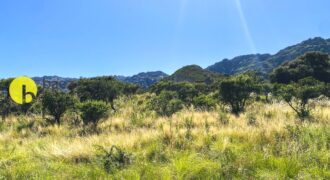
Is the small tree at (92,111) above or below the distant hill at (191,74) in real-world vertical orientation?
below

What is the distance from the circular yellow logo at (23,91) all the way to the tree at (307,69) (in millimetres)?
30795

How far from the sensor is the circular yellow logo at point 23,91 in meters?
24.8

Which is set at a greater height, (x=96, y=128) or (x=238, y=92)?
(x=238, y=92)

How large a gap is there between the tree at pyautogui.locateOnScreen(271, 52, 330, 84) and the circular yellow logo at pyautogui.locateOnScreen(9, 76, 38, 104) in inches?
1212

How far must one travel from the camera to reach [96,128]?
42.0 ft

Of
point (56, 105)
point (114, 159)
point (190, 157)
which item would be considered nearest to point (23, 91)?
point (56, 105)

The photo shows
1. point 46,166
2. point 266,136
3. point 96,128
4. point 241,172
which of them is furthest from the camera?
point 96,128

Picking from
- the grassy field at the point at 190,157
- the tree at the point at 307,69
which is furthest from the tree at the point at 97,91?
the tree at the point at 307,69

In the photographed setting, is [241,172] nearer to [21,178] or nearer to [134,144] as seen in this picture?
[134,144]

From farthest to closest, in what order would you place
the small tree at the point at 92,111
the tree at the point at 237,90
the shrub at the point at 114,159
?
the tree at the point at 237,90 < the small tree at the point at 92,111 < the shrub at the point at 114,159

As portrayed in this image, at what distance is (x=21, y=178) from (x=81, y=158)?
5.22 ft

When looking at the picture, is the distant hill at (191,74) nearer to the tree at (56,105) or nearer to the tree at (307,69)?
the tree at (307,69)

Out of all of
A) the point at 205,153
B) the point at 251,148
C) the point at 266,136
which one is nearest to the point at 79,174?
the point at 205,153

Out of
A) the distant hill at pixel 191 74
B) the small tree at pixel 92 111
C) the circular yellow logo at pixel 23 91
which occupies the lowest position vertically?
the small tree at pixel 92 111
